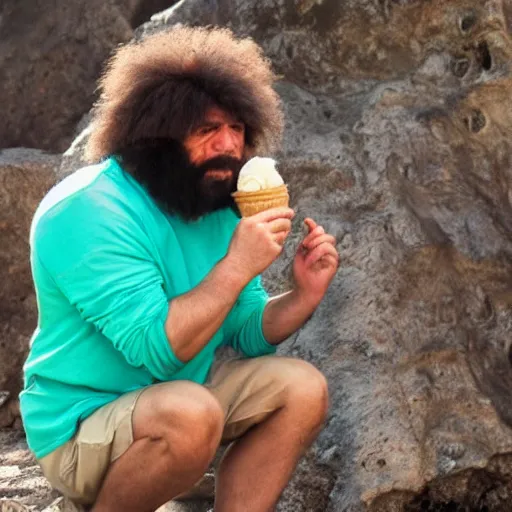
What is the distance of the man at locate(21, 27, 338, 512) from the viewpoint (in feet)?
8.18

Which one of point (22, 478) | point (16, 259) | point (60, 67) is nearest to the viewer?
point (22, 478)

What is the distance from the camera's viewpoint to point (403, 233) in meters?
3.42

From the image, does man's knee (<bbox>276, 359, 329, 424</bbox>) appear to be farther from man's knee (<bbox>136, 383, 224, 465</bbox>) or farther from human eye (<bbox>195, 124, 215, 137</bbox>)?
human eye (<bbox>195, 124, 215, 137</bbox>)

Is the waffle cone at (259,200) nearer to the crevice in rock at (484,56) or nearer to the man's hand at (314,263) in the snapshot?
the man's hand at (314,263)

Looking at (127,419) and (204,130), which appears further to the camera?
(204,130)

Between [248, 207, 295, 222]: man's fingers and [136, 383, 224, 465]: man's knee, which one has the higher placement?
[248, 207, 295, 222]: man's fingers

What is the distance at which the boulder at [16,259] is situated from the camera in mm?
4582

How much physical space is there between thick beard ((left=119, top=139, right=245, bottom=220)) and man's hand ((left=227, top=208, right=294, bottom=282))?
208 millimetres

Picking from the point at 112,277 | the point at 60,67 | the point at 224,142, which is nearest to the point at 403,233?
the point at 224,142

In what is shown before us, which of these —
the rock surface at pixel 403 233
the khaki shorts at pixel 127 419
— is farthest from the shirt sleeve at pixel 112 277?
the rock surface at pixel 403 233

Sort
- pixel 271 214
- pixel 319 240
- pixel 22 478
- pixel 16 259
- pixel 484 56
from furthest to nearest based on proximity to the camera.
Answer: pixel 16 259 → pixel 22 478 → pixel 484 56 → pixel 319 240 → pixel 271 214

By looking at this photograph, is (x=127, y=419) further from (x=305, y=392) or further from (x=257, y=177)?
(x=257, y=177)

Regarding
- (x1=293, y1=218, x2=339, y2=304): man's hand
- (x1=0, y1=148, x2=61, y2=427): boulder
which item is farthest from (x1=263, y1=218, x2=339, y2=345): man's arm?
(x1=0, y1=148, x2=61, y2=427): boulder

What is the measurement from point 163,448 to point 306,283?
0.62 metres
